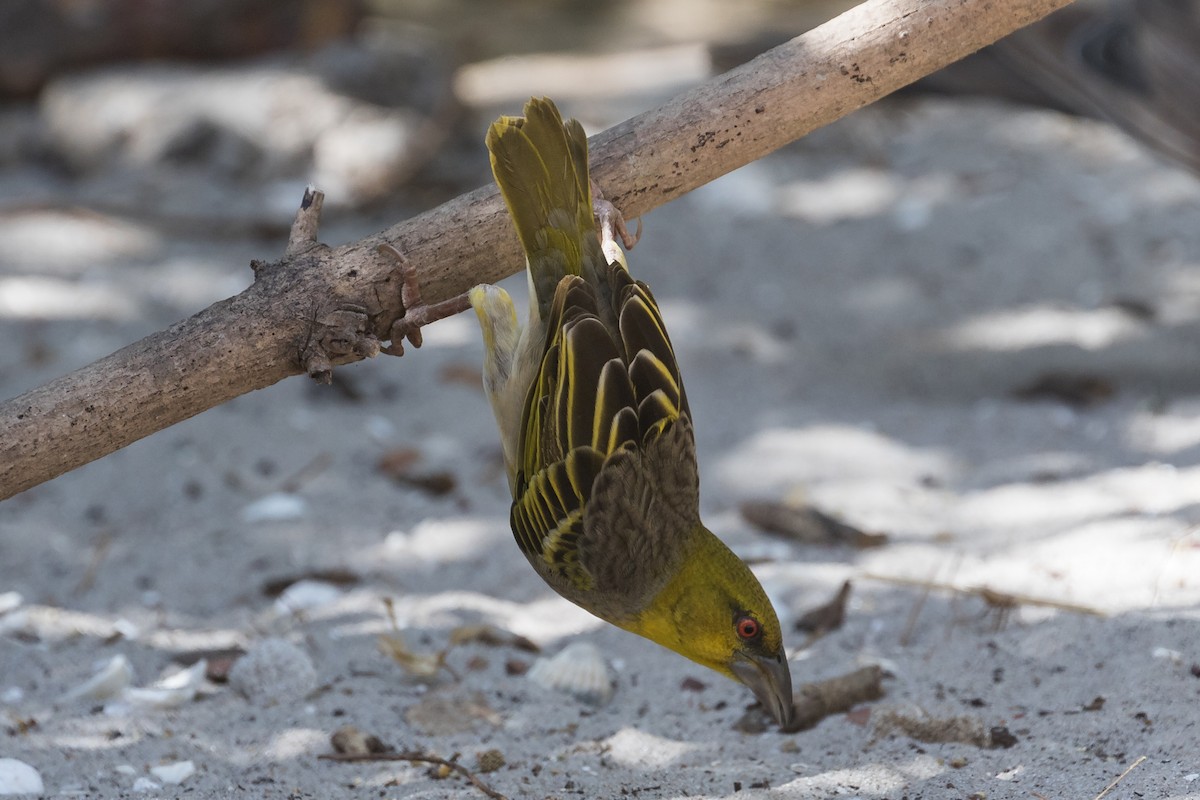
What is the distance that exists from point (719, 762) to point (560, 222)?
1.31 m

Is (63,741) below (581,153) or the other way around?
below

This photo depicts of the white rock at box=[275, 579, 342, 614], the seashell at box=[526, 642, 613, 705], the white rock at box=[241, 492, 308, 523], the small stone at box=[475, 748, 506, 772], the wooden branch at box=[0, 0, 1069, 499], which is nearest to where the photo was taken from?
the wooden branch at box=[0, 0, 1069, 499]

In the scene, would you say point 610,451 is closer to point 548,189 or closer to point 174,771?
point 548,189

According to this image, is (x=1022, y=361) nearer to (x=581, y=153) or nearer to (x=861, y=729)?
(x=861, y=729)

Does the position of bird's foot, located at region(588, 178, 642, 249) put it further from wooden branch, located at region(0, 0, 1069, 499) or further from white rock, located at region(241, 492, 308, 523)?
white rock, located at region(241, 492, 308, 523)

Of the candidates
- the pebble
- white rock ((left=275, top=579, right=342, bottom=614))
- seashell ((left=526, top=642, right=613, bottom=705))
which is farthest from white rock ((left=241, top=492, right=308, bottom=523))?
seashell ((left=526, top=642, right=613, bottom=705))

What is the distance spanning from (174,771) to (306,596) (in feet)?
3.42

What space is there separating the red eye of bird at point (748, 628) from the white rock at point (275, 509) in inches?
79.0

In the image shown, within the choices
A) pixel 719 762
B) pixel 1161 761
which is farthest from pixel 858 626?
pixel 1161 761

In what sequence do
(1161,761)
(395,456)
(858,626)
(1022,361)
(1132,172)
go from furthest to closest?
(1132,172), (1022,361), (395,456), (858,626), (1161,761)

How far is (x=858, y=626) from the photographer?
3.70 meters

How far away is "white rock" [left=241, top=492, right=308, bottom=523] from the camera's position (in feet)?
14.5

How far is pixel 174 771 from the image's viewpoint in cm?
293

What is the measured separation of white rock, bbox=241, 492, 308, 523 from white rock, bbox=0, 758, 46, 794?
5.30 ft
